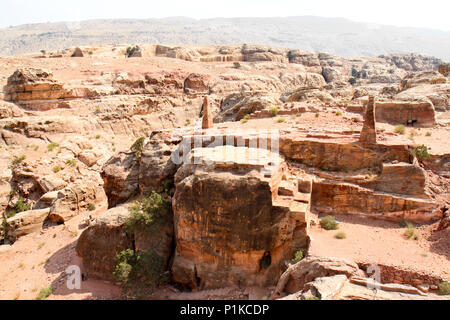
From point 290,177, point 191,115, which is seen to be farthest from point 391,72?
point 290,177

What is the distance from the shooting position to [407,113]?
49.5 feet

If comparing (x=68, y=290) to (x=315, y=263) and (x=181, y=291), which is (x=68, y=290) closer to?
(x=181, y=291)

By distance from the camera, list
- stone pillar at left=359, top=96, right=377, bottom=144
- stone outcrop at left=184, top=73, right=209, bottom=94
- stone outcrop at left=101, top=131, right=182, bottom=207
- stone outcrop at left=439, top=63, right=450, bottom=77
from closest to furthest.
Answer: stone pillar at left=359, top=96, right=377, bottom=144 < stone outcrop at left=101, top=131, right=182, bottom=207 < stone outcrop at left=439, top=63, right=450, bottom=77 < stone outcrop at left=184, top=73, right=209, bottom=94

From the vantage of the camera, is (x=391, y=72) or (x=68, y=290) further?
(x=391, y=72)

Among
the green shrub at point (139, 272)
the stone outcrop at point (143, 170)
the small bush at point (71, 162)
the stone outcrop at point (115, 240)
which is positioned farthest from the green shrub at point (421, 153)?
the small bush at point (71, 162)

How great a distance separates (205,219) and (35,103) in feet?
63.1

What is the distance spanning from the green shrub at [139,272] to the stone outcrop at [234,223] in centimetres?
62

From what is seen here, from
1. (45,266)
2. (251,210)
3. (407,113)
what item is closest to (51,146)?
(45,266)

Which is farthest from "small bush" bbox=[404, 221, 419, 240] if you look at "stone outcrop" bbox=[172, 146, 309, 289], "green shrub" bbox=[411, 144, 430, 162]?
"stone outcrop" bbox=[172, 146, 309, 289]

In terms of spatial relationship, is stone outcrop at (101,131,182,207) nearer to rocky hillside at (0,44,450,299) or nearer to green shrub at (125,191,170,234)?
rocky hillside at (0,44,450,299)

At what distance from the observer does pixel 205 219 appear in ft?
33.1

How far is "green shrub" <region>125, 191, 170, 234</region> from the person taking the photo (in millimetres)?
11297

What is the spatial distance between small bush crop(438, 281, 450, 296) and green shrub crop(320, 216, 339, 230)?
11.2 feet

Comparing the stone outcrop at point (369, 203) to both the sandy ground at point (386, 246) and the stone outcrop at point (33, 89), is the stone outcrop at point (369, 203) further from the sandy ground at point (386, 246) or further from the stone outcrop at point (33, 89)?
the stone outcrop at point (33, 89)
